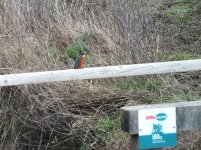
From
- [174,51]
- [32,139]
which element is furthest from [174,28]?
[32,139]

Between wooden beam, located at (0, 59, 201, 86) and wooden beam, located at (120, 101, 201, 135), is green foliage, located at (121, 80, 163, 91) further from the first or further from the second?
wooden beam, located at (120, 101, 201, 135)

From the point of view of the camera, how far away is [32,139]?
4574 mm

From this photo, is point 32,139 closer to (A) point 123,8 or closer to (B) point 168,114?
(A) point 123,8

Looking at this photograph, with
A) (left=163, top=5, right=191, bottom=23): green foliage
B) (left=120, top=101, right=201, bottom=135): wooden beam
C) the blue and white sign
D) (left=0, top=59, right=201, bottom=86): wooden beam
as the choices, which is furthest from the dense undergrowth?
the blue and white sign

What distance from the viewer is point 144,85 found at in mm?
5020

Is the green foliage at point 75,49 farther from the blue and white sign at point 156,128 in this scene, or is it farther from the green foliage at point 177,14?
the blue and white sign at point 156,128

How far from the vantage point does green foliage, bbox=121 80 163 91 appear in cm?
495

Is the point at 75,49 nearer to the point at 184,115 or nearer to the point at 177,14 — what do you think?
the point at 177,14

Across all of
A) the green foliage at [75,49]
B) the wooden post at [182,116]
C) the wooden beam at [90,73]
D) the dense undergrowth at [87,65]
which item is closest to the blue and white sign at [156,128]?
the wooden post at [182,116]

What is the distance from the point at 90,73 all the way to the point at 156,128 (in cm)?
127

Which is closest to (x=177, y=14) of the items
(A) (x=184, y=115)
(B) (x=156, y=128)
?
(A) (x=184, y=115)

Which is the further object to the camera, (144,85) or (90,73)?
(144,85)

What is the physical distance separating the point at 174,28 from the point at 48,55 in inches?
97.3

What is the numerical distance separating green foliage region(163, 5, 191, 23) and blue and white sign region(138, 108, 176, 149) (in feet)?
16.1
